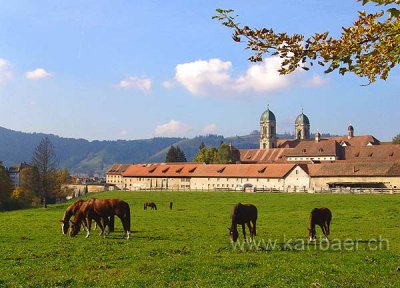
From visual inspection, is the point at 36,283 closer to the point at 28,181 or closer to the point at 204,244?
the point at 204,244

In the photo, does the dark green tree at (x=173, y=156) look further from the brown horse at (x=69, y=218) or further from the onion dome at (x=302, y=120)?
the brown horse at (x=69, y=218)

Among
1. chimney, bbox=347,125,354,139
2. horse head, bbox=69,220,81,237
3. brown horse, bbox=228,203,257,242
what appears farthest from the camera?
chimney, bbox=347,125,354,139

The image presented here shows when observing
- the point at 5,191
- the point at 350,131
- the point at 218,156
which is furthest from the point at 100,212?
the point at 350,131

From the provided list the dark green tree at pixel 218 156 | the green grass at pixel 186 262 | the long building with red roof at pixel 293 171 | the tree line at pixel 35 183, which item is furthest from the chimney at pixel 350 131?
the green grass at pixel 186 262

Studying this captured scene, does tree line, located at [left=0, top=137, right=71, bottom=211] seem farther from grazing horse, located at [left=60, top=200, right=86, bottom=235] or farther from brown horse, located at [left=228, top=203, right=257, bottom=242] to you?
brown horse, located at [left=228, top=203, right=257, bottom=242]

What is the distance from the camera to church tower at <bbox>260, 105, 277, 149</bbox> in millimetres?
177637

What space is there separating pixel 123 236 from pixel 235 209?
643cm

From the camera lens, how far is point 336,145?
124750 mm

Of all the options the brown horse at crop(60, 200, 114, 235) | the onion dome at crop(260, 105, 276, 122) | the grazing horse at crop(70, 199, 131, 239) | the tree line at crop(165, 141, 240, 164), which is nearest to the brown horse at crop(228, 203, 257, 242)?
the grazing horse at crop(70, 199, 131, 239)

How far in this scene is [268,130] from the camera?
596 feet

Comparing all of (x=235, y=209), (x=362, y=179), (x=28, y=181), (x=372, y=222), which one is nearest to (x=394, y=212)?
(x=372, y=222)

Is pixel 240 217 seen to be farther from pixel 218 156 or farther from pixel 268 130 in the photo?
pixel 268 130

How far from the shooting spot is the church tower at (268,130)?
583 feet

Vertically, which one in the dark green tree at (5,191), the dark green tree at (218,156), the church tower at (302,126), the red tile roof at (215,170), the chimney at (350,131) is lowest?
the dark green tree at (5,191)
